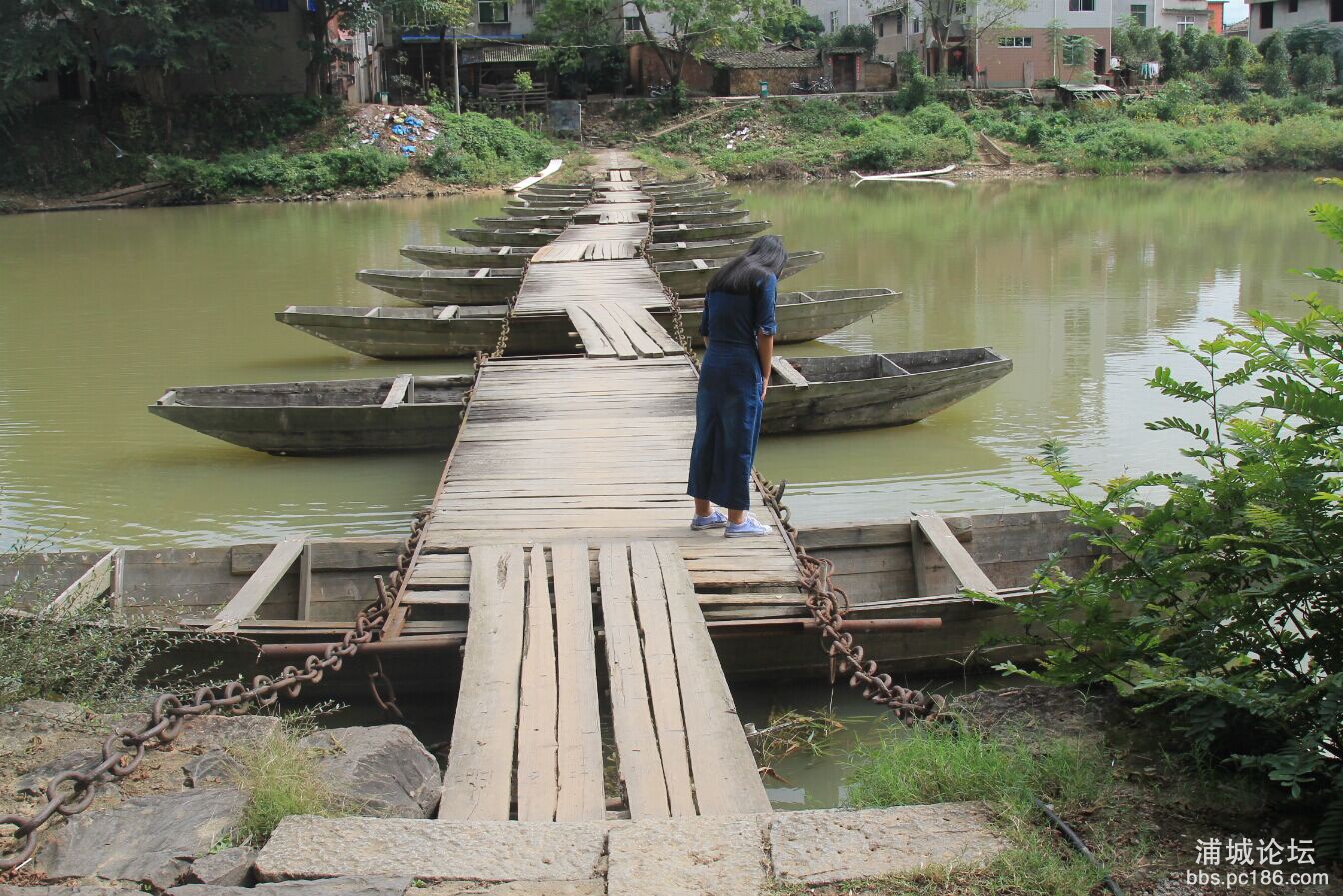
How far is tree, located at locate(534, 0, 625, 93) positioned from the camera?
4303 cm

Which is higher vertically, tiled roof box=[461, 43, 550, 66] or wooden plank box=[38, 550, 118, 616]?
tiled roof box=[461, 43, 550, 66]

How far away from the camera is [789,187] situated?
119 ft

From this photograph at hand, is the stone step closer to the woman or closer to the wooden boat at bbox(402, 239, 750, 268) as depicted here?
the woman

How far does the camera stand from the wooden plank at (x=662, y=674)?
3693 mm

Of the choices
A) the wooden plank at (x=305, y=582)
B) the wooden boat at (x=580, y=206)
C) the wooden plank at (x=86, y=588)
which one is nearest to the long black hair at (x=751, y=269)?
the wooden plank at (x=305, y=582)

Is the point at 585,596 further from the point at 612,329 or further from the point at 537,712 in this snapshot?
the point at 612,329

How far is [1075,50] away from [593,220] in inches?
1220

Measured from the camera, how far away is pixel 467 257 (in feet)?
53.6

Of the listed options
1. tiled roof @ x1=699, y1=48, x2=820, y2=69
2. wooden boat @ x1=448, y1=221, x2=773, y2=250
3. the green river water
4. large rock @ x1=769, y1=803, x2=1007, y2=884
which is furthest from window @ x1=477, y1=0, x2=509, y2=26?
large rock @ x1=769, y1=803, x2=1007, y2=884

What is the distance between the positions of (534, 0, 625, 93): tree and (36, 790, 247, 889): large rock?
4205 centimetres

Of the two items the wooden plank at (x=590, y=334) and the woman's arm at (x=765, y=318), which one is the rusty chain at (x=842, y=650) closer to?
the woman's arm at (x=765, y=318)

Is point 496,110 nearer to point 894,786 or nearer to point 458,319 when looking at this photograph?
point 458,319

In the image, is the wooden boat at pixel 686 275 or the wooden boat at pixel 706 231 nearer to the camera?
the wooden boat at pixel 686 275

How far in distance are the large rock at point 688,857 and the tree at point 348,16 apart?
34112 mm
